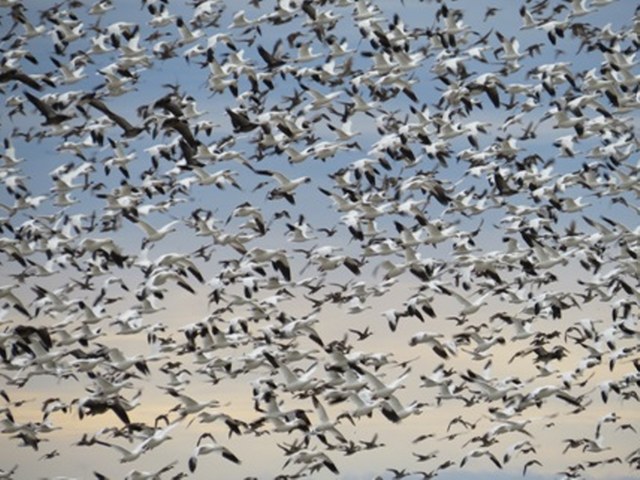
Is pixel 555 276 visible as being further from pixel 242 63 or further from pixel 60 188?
pixel 60 188

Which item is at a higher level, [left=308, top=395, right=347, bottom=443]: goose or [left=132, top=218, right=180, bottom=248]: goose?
[left=132, top=218, right=180, bottom=248]: goose

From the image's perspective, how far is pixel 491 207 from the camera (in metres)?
41.7

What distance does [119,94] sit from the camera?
3991cm

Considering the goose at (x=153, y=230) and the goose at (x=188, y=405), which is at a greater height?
the goose at (x=153, y=230)

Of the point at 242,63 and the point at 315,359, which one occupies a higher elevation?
the point at 242,63

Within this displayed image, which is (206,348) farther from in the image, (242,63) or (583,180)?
(583,180)

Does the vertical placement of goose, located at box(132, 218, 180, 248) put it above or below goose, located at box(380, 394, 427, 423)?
above

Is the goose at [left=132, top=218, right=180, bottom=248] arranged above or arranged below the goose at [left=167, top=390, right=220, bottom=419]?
above

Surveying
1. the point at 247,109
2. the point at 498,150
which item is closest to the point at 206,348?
the point at 247,109

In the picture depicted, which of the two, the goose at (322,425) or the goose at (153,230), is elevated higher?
the goose at (153,230)

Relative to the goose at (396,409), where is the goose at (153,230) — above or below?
above

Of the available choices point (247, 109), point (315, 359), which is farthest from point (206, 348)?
point (247, 109)

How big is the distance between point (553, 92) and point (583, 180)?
87.9 inches

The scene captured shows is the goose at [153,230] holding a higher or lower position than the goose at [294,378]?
higher
